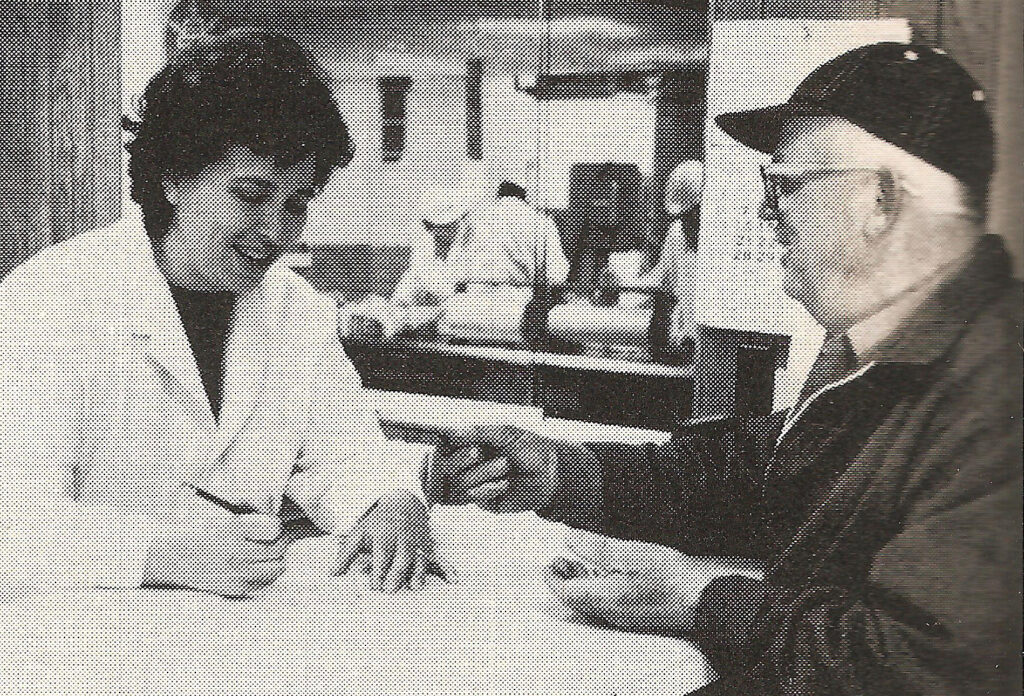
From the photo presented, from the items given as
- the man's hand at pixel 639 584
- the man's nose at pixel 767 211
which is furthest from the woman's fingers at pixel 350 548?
the man's nose at pixel 767 211

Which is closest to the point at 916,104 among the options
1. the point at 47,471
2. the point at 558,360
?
→ the point at 558,360

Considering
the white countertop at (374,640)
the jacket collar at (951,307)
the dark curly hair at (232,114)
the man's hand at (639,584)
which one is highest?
the dark curly hair at (232,114)

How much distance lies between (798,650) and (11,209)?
1160 mm

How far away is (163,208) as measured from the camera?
2.99 ft

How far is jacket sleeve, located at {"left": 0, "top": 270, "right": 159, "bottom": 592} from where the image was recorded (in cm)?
91

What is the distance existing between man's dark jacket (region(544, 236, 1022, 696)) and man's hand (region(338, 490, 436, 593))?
0.71 ft

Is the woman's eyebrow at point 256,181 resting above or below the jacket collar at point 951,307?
above

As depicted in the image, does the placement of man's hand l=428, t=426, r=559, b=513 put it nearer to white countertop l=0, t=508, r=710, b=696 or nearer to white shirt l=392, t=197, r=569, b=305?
white countertop l=0, t=508, r=710, b=696

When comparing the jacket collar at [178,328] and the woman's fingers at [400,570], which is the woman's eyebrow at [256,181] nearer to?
the jacket collar at [178,328]

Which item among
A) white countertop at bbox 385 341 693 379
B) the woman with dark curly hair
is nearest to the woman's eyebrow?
the woman with dark curly hair

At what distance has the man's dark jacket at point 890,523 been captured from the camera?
2.80 ft

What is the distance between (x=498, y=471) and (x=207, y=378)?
39 cm

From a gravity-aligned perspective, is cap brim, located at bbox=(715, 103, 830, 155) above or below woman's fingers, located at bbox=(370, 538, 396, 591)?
above

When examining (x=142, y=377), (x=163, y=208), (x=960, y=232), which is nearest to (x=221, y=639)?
(x=142, y=377)
